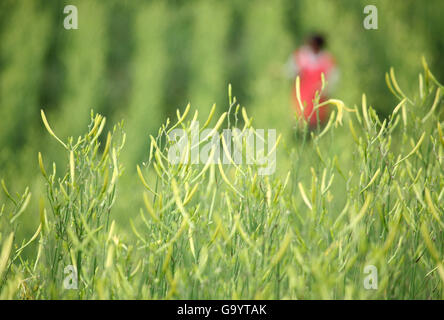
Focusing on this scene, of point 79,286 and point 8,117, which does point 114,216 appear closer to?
point 79,286

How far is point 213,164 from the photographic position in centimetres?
42

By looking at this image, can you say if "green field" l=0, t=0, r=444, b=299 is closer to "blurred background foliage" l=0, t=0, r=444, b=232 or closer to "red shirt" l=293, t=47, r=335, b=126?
"blurred background foliage" l=0, t=0, r=444, b=232

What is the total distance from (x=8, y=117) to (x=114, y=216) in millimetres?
937

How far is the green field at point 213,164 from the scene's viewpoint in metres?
0.40

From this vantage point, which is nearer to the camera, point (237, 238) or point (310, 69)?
point (237, 238)

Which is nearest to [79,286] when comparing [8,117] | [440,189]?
[440,189]

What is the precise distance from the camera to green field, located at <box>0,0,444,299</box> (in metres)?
0.40

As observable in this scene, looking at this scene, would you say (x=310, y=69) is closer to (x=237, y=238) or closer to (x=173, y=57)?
(x=173, y=57)

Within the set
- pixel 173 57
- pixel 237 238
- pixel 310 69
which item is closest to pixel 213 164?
pixel 237 238

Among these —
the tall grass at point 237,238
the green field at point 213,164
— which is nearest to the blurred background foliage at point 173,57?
the green field at point 213,164

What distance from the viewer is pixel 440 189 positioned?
1.56ft

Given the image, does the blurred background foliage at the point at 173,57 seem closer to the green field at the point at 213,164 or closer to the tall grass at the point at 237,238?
the green field at the point at 213,164

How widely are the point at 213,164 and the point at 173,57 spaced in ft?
6.69

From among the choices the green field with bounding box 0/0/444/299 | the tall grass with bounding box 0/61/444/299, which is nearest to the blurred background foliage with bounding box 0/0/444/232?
the green field with bounding box 0/0/444/299
